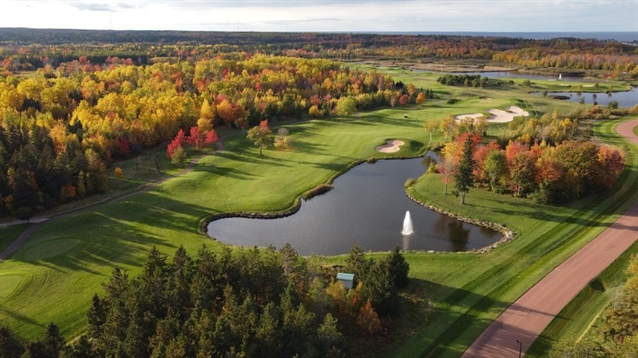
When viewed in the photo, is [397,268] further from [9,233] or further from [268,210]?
[9,233]

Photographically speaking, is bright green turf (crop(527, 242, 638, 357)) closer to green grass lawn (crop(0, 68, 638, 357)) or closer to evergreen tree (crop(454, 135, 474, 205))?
green grass lawn (crop(0, 68, 638, 357))

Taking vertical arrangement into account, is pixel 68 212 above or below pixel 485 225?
below

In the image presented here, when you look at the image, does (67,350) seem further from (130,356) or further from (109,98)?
(109,98)

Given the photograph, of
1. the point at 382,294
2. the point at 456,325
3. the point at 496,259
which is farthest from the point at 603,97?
the point at 382,294

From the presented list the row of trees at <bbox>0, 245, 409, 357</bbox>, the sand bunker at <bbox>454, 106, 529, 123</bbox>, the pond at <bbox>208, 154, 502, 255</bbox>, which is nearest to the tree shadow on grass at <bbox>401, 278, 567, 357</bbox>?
the row of trees at <bbox>0, 245, 409, 357</bbox>

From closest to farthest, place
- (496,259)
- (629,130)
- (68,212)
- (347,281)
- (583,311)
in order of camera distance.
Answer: (583,311) < (347,281) < (496,259) < (68,212) < (629,130)

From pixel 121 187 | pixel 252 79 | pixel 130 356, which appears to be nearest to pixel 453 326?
pixel 130 356
